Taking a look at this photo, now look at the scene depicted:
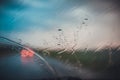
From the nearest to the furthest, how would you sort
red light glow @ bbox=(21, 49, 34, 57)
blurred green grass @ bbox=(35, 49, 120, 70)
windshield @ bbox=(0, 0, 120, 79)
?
1. red light glow @ bbox=(21, 49, 34, 57)
2. windshield @ bbox=(0, 0, 120, 79)
3. blurred green grass @ bbox=(35, 49, 120, 70)

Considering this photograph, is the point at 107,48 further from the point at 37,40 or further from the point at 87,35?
the point at 37,40

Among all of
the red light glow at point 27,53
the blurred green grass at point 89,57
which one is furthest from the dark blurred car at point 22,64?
the blurred green grass at point 89,57

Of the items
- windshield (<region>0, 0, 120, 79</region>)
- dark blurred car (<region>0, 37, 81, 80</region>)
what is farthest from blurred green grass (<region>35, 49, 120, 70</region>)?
dark blurred car (<region>0, 37, 81, 80</region>)

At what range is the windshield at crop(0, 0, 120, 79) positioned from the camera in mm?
4102

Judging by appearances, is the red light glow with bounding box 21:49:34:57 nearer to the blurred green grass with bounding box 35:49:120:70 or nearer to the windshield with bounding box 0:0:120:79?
the windshield with bounding box 0:0:120:79

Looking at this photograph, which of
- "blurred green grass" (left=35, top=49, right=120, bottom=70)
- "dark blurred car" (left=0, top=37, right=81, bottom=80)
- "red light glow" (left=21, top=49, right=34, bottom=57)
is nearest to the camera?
"dark blurred car" (left=0, top=37, right=81, bottom=80)

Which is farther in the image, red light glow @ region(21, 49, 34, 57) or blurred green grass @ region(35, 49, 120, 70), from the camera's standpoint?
blurred green grass @ region(35, 49, 120, 70)

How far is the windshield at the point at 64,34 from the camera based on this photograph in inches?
161

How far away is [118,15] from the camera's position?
4777 millimetres

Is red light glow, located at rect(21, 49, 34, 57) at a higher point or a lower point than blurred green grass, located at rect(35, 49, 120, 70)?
→ lower

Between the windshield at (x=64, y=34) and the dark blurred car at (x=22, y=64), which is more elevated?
the windshield at (x=64, y=34)

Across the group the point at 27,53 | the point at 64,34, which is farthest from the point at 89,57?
the point at 27,53

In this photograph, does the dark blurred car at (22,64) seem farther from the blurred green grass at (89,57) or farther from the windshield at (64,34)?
the blurred green grass at (89,57)

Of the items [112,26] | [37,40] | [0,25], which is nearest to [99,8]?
[112,26]
